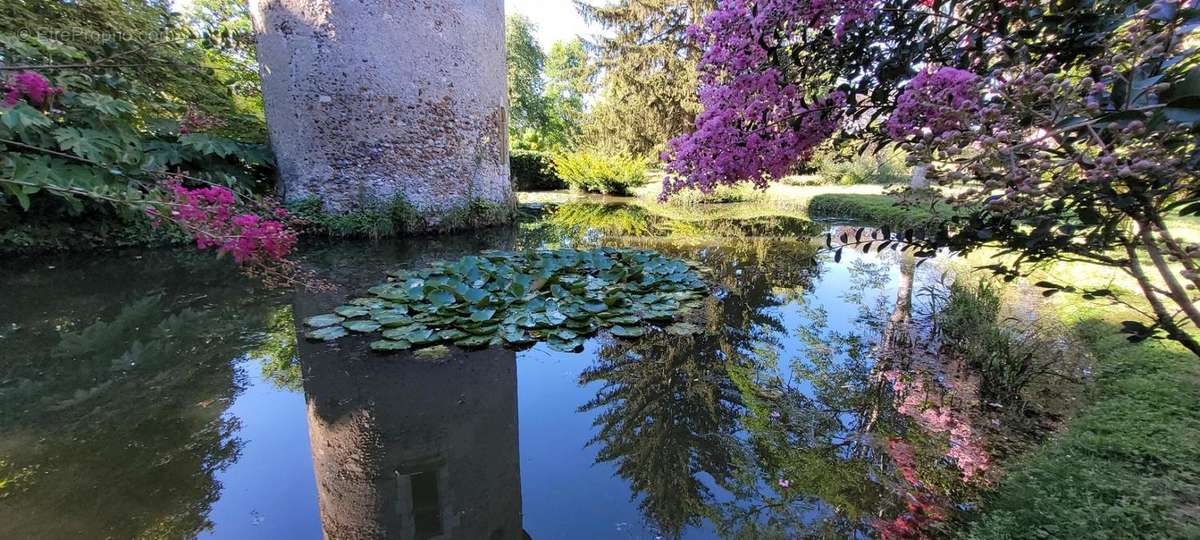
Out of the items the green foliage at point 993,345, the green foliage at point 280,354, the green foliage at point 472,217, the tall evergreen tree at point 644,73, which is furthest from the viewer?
the tall evergreen tree at point 644,73

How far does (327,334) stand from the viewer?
130 inches

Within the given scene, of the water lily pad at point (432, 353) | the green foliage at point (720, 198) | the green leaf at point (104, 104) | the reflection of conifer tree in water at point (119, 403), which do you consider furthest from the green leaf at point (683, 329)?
the green foliage at point (720, 198)

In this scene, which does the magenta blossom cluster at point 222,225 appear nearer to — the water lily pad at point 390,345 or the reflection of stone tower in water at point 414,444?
the reflection of stone tower in water at point 414,444

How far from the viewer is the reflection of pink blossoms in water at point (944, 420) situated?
2062 millimetres

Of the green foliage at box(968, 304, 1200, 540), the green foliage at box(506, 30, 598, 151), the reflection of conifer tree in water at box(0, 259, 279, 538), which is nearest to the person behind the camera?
the green foliage at box(968, 304, 1200, 540)

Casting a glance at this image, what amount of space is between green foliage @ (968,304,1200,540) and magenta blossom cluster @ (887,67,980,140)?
4.17ft

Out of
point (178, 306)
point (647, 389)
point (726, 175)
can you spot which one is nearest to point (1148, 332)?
point (726, 175)

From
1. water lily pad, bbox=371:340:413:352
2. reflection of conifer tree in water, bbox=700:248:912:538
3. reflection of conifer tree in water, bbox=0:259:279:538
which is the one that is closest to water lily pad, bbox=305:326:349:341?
water lily pad, bbox=371:340:413:352

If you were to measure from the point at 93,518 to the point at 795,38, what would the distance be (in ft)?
10.1

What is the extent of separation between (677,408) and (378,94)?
5937 mm

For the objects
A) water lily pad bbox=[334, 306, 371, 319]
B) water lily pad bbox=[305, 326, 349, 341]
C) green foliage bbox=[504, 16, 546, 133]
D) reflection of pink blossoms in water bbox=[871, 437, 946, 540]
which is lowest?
reflection of pink blossoms in water bbox=[871, 437, 946, 540]

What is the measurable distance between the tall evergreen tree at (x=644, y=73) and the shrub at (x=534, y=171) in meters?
2.39

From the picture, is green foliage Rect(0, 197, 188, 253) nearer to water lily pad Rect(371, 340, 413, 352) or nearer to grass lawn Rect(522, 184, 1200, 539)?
water lily pad Rect(371, 340, 413, 352)

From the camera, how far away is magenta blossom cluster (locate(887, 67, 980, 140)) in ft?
3.91
